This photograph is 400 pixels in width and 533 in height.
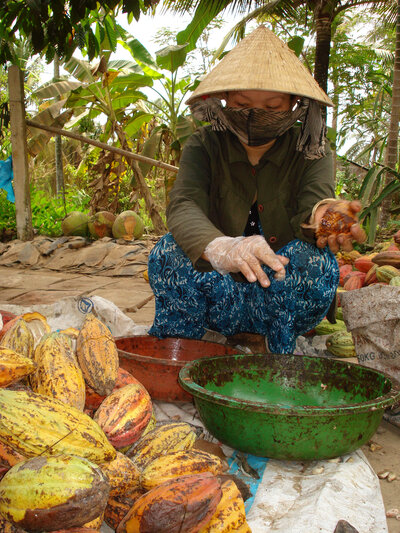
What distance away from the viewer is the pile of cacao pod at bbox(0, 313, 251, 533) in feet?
3.19

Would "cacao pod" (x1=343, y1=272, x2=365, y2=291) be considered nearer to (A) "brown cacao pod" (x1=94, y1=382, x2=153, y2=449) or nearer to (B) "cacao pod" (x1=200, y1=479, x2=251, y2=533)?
(A) "brown cacao pod" (x1=94, y1=382, x2=153, y2=449)

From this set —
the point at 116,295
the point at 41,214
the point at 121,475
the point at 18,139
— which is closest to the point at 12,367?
the point at 121,475

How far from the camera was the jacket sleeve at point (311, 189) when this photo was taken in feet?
6.85

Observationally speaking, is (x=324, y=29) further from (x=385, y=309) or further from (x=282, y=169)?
(x=385, y=309)

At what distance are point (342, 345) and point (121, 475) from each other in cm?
191

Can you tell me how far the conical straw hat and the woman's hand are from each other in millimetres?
498

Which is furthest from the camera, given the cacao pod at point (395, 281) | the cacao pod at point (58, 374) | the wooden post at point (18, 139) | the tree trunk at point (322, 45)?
the tree trunk at point (322, 45)

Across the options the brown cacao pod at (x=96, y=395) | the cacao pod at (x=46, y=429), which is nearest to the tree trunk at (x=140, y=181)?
the brown cacao pod at (x=96, y=395)

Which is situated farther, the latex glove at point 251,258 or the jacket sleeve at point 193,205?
the jacket sleeve at point 193,205

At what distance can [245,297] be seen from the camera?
93.6 inches

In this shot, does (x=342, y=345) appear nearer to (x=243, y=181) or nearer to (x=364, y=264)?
(x=243, y=181)

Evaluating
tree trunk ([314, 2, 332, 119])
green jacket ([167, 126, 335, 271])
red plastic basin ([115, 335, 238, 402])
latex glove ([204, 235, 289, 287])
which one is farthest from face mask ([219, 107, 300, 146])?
tree trunk ([314, 2, 332, 119])

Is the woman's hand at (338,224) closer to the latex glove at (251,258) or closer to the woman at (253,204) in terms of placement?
the woman at (253,204)

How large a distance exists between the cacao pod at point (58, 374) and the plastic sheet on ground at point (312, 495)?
36cm
